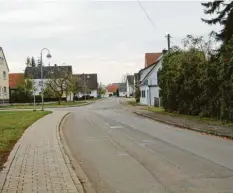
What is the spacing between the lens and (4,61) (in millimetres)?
76312

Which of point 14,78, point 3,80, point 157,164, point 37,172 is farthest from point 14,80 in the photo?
point 37,172

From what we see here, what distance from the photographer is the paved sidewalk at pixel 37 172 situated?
23.4 feet

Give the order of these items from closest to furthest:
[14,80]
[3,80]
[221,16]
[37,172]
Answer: [37,172] → [221,16] → [3,80] → [14,80]

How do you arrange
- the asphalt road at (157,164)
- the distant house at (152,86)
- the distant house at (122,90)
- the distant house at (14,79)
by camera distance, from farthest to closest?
the distant house at (122,90) < the distant house at (14,79) < the distant house at (152,86) < the asphalt road at (157,164)

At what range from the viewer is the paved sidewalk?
280 inches

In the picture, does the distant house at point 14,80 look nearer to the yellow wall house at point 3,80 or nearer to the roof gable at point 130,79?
the yellow wall house at point 3,80

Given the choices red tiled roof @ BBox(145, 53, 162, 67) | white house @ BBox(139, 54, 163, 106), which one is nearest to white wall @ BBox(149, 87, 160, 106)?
white house @ BBox(139, 54, 163, 106)

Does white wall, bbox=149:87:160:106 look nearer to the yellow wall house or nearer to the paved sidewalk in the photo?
the yellow wall house

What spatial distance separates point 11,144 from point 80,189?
7638 millimetres

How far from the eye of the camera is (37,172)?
8586 millimetres

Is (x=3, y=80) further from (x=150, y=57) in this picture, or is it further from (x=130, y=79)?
(x=130, y=79)

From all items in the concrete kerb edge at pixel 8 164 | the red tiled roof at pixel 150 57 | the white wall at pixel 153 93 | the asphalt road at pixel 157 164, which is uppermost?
the red tiled roof at pixel 150 57

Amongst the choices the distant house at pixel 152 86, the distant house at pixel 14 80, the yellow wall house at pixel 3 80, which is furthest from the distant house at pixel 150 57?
the yellow wall house at pixel 3 80

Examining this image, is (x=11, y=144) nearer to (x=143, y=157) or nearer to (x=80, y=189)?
(x=143, y=157)
